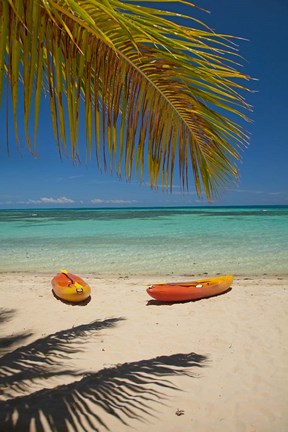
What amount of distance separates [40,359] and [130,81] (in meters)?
3.89

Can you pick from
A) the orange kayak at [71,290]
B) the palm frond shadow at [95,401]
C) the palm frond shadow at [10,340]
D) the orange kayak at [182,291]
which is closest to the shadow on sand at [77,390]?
the palm frond shadow at [95,401]

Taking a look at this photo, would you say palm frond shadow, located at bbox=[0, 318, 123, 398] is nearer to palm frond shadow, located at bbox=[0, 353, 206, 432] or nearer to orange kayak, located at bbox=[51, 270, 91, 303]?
palm frond shadow, located at bbox=[0, 353, 206, 432]

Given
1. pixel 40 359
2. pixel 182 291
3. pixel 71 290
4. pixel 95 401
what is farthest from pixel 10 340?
pixel 182 291

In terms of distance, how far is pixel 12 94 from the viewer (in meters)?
1.24

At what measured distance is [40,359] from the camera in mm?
4379

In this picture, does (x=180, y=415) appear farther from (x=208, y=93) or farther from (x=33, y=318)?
(x=33, y=318)

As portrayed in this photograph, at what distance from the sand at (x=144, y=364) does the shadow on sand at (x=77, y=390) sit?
0.01 m

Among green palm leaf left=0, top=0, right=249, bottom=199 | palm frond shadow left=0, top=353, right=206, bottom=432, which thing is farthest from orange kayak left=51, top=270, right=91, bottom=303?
green palm leaf left=0, top=0, right=249, bottom=199

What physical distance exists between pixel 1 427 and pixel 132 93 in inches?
118

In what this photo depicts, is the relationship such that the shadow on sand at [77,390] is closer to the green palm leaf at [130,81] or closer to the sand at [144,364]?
the sand at [144,364]

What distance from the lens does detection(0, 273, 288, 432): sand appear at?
326 centimetres

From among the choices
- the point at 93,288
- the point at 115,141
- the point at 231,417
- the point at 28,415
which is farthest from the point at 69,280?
the point at 115,141

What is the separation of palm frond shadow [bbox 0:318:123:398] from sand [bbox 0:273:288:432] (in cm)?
2

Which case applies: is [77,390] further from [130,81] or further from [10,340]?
[130,81]
